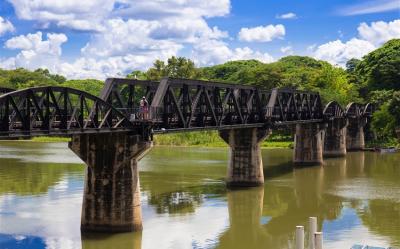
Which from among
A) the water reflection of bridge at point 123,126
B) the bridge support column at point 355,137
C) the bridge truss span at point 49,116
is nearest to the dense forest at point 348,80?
the bridge support column at point 355,137

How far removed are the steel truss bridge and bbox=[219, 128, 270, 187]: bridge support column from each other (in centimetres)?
193

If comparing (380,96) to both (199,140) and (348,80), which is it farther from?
(199,140)

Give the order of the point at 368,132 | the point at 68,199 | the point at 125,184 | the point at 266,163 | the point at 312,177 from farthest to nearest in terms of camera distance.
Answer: the point at 368,132
the point at 266,163
the point at 312,177
the point at 68,199
the point at 125,184

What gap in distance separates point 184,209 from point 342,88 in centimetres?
10016

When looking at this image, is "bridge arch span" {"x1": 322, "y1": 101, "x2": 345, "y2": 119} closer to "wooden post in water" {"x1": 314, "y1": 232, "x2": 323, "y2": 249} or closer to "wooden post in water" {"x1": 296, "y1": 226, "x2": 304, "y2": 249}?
"wooden post in water" {"x1": 296, "y1": 226, "x2": 304, "y2": 249}

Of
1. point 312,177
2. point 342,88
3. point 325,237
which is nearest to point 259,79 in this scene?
point 342,88

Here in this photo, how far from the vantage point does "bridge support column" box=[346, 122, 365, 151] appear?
107250 millimetres

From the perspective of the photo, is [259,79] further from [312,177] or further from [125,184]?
[125,184]

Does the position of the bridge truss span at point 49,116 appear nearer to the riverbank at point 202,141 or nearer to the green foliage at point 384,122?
the green foliage at point 384,122

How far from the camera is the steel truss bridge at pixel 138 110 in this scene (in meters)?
29.2

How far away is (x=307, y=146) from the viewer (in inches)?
3150

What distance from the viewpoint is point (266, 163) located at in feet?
269

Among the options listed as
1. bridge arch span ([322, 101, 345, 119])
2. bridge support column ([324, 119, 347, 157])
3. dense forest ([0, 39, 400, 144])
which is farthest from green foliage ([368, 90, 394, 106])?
bridge support column ([324, 119, 347, 157])

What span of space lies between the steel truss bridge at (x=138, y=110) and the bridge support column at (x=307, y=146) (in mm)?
2155
